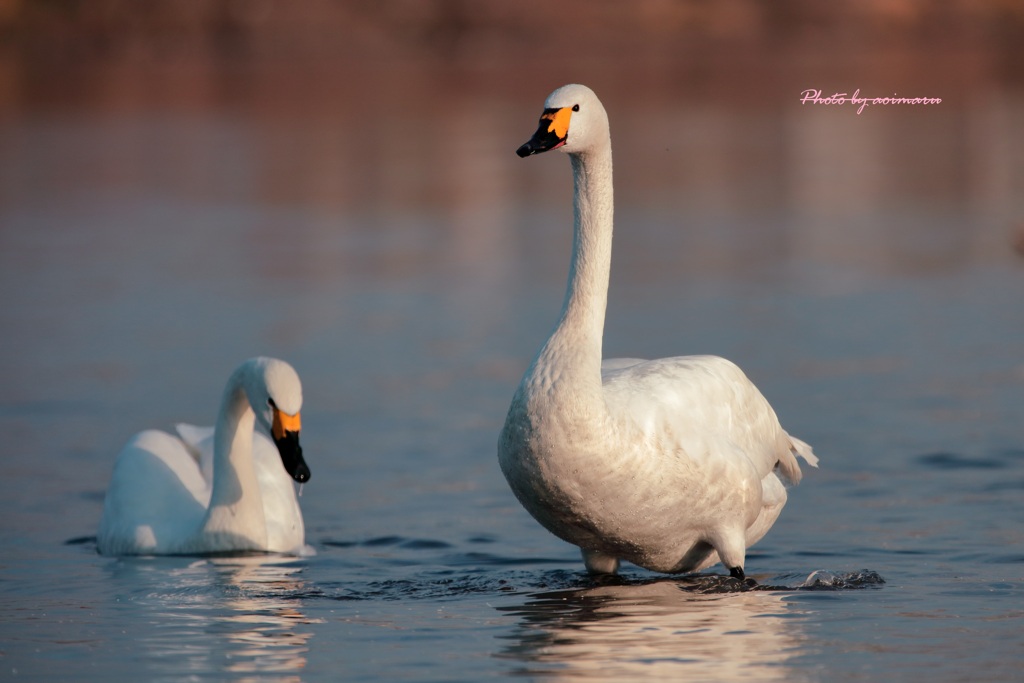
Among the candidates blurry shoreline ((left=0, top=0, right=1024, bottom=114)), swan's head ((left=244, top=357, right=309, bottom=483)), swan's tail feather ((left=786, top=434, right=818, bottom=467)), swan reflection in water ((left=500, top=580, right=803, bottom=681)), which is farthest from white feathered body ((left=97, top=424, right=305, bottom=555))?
blurry shoreline ((left=0, top=0, right=1024, bottom=114))

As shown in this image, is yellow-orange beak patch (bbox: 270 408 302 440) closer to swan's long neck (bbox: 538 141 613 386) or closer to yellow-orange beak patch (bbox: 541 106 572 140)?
swan's long neck (bbox: 538 141 613 386)

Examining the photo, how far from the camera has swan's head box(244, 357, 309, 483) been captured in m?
8.19

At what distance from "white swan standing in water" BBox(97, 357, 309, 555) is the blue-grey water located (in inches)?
7.7

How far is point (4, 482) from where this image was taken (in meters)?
9.88

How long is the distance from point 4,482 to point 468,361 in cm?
388

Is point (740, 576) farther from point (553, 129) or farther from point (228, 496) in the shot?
point (228, 496)

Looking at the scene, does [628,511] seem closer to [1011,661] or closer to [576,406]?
[576,406]

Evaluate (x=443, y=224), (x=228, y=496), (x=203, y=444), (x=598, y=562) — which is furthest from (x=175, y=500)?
(x=443, y=224)

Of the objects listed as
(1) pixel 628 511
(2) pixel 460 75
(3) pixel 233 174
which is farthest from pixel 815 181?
(2) pixel 460 75

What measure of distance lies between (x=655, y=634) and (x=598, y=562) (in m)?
1.04

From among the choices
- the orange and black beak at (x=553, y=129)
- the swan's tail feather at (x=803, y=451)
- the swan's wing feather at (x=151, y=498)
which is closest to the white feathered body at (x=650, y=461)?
the swan's tail feather at (x=803, y=451)

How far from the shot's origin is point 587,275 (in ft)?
23.4

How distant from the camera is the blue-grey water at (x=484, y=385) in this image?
6.70m

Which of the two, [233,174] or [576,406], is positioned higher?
[233,174]
